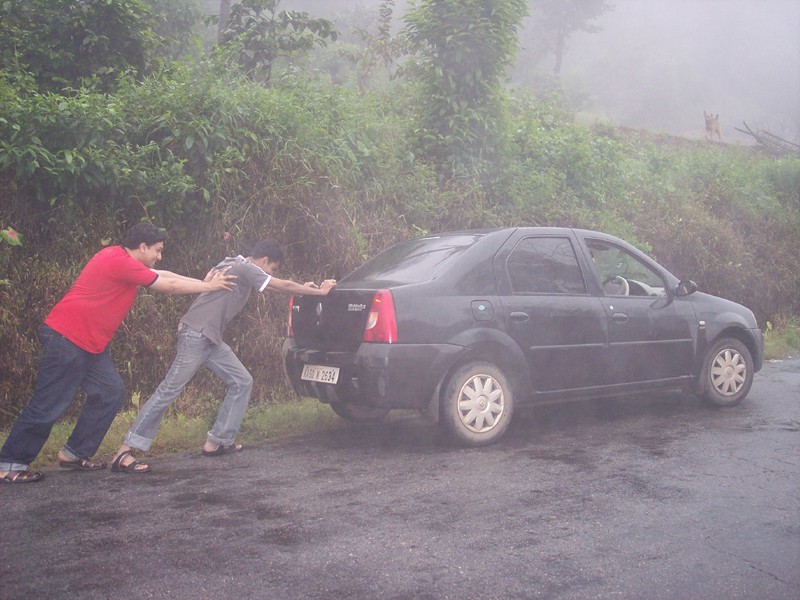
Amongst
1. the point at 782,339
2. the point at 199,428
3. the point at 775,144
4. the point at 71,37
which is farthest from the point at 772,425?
the point at 775,144

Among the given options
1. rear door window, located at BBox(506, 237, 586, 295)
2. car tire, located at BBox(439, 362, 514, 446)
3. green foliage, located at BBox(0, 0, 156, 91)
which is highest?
green foliage, located at BBox(0, 0, 156, 91)

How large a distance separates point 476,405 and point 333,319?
1.24 metres

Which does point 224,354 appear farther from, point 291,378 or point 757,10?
point 757,10

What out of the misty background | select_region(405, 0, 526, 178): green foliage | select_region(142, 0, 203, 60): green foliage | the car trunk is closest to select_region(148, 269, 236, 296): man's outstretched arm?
the car trunk

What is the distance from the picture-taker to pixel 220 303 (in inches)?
240

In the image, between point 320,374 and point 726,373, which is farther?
point 726,373

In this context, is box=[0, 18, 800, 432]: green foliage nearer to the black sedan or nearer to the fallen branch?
the black sedan

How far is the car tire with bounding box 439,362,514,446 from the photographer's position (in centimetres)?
621

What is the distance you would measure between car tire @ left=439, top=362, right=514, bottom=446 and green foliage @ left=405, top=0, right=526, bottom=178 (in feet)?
17.2

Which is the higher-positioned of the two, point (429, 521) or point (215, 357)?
point (215, 357)

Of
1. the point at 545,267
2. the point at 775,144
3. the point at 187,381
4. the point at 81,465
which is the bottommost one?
the point at 81,465

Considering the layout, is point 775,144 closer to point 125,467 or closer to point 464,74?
point 464,74

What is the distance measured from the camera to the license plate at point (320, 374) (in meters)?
6.24

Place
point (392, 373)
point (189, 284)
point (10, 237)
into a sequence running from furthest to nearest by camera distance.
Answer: point (10, 237) < point (392, 373) < point (189, 284)
